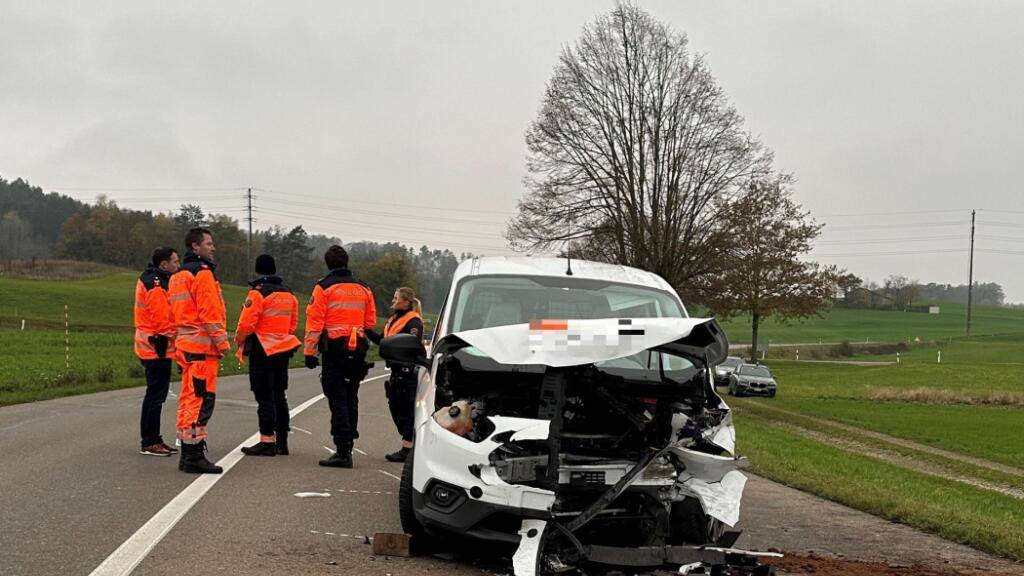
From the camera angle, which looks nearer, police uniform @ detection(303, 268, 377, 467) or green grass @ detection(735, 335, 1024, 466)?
police uniform @ detection(303, 268, 377, 467)

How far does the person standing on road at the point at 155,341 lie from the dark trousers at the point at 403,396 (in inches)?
83.1

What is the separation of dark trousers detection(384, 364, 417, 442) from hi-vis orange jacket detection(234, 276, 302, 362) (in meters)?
1.02

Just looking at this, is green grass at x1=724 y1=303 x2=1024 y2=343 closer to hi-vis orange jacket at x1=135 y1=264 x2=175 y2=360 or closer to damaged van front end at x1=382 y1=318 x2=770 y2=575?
hi-vis orange jacket at x1=135 y1=264 x2=175 y2=360

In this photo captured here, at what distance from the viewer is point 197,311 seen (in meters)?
7.86

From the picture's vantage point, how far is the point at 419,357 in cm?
578

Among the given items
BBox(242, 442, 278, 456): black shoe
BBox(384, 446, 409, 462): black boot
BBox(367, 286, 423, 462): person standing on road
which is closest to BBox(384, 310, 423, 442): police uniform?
BBox(367, 286, 423, 462): person standing on road

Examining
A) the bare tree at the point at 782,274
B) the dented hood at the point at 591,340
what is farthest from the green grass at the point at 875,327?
the dented hood at the point at 591,340

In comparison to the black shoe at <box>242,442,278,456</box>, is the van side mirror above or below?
above

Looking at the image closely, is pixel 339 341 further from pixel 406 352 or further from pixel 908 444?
pixel 908 444

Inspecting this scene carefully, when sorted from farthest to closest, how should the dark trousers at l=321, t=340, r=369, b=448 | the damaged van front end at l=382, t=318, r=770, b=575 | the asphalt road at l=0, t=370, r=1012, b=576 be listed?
the dark trousers at l=321, t=340, r=369, b=448 → the asphalt road at l=0, t=370, r=1012, b=576 → the damaged van front end at l=382, t=318, r=770, b=575

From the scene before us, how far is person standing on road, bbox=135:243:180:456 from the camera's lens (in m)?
8.77

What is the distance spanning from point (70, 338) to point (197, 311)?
31908 millimetres

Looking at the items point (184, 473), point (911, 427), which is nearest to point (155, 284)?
point (184, 473)

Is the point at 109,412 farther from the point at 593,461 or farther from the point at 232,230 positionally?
the point at 232,230
